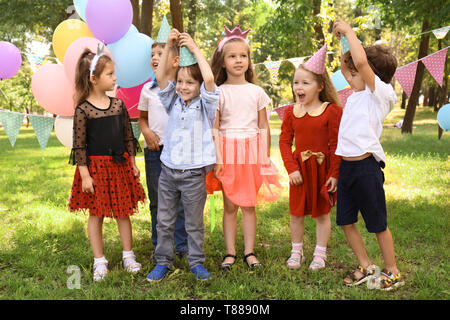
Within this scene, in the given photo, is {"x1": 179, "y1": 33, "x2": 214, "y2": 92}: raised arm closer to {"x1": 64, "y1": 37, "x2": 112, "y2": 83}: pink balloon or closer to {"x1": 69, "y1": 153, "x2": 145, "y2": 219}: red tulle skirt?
{"x1": 64, "y1": 37, "x2": 112, "y2": 83}: pink balloon

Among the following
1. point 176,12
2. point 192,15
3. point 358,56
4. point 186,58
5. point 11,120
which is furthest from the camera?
point 192,15

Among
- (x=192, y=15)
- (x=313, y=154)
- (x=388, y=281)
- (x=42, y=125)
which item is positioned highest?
(x=192, y=15)

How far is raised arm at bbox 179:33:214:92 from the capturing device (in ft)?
9.06

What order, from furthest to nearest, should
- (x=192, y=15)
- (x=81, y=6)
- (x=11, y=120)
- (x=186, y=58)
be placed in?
(x=192, y=15), (x=11, y=120), (x=81, y=6), (x=186, y=58)

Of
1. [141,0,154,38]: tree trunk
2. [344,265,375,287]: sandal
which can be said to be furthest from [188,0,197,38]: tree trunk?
[344,265,375,287]: sandal

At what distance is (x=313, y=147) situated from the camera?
3.16 meters

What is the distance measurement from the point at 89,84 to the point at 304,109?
1713 millimetres

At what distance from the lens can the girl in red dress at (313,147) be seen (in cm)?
310

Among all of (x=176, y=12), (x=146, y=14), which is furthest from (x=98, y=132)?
(x=146, y=14)

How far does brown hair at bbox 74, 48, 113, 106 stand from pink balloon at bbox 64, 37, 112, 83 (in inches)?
1.5

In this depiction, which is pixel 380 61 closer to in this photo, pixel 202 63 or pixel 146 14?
pixel 202 63

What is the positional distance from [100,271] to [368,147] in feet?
7.33
